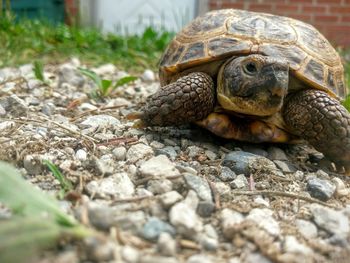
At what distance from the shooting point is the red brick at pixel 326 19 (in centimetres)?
516

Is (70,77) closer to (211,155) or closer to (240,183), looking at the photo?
(211,155)

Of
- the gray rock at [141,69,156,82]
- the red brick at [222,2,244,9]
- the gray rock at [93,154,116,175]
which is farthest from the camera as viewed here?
the red brick at [222,2,244,9]

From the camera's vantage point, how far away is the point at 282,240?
1.19 meters

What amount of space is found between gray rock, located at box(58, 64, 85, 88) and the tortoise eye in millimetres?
1275

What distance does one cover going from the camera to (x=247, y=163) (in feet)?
5.46

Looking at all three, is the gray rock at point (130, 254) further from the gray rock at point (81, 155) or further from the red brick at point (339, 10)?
the red brick at point (339, 10)

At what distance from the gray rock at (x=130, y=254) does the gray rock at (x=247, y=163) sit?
69 cm

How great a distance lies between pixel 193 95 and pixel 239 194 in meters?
0.51

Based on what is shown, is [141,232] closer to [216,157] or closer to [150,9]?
[216,157]

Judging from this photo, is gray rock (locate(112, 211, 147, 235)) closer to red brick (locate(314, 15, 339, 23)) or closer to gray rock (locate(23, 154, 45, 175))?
gray rock (locate(23, 154, 45, 175))

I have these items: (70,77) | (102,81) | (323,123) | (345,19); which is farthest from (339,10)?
(323,123)

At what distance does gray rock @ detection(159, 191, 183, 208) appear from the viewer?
1.23 m

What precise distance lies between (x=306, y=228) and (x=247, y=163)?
16.5 inches

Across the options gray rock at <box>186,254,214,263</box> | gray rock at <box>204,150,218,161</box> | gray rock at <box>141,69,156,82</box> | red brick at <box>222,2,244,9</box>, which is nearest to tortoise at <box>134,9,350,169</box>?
gray rock at <box>204,150,218,161</box>
